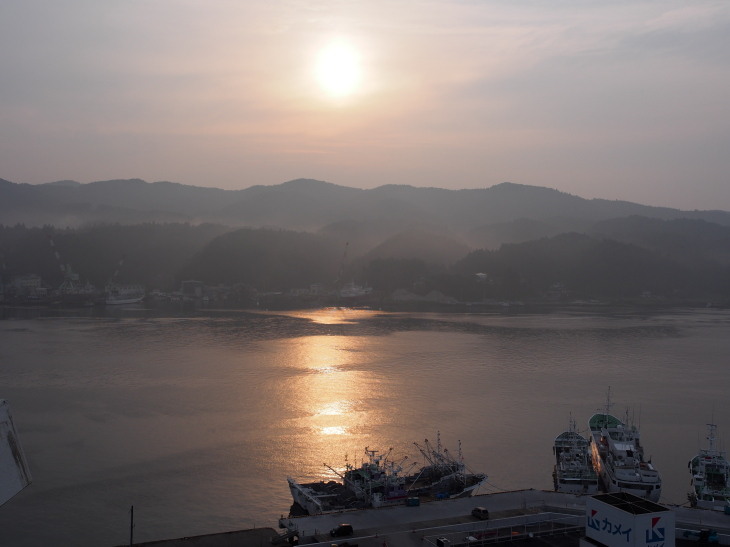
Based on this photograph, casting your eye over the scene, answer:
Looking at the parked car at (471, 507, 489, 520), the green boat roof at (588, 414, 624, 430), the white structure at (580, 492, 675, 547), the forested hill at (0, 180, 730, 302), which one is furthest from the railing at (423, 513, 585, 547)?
the forested hill at (0, 180, 730, 302)

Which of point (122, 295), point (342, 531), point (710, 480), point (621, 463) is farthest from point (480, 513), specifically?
point (122, 295)

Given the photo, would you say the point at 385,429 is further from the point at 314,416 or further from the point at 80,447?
the point at 80,447

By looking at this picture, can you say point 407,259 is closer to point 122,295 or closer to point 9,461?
point 122,295

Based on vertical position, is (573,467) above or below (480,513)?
below

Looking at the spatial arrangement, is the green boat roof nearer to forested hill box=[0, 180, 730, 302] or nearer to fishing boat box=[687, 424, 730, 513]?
fishing boat box=[687, 424, 730, 513]

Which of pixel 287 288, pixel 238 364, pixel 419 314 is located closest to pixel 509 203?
pixel 287 288

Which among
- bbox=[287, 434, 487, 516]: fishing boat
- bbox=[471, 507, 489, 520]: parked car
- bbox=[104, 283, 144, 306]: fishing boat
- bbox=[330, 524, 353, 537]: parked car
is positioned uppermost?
bbox=[104, 283, 144, 306]: fishing boat
